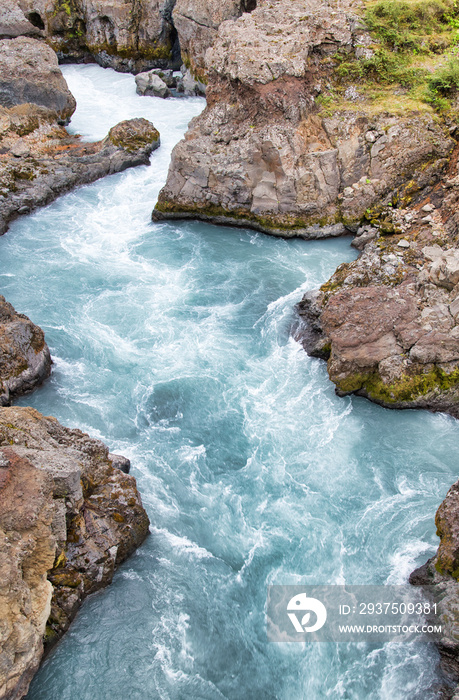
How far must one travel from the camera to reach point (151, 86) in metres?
37.5

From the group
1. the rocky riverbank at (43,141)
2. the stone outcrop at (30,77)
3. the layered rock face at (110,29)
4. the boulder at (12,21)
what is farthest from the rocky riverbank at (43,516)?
the layered rock face at (110,29)

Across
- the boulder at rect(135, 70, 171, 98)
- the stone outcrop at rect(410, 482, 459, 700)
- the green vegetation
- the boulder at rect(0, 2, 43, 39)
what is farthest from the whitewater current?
the boulder at rect(0, 2, 43, 39)

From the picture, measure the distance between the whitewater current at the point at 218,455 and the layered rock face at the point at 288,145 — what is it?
1.55m

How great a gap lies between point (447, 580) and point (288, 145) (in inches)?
762

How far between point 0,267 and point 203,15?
23963 mm

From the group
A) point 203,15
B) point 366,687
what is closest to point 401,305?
point 366,687

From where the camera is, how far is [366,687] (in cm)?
1029

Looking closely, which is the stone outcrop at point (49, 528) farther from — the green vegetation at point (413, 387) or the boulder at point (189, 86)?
the boulder at point (189, 86)

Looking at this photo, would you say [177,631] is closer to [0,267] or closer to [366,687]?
[366,687]

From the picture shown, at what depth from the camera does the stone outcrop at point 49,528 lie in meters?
9.30

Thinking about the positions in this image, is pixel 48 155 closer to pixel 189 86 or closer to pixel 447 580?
pixel 189 86

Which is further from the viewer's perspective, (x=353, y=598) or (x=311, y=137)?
(x=311, y=137)

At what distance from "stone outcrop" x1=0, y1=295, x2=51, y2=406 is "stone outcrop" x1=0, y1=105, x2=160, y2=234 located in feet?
34.2

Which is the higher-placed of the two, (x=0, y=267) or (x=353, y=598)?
→ (x=0, y=267)
